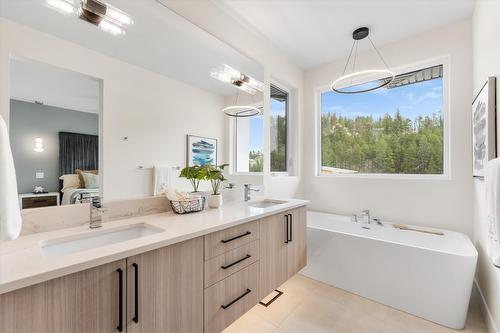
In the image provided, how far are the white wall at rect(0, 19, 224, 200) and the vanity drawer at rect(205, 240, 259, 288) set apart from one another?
0.69 m

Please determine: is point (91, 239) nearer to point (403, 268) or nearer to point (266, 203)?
point (266, 203)

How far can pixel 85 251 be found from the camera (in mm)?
845

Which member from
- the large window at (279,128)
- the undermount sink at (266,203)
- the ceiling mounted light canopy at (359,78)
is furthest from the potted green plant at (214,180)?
the ceiling mounted light canopy at (359,78)

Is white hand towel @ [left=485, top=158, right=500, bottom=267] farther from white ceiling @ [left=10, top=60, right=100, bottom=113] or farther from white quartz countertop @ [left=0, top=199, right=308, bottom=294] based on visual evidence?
white ceiling @ [left=10, top=60, right=100, bottom=113]

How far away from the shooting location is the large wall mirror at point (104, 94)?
1.03 meters

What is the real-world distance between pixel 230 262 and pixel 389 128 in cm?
263

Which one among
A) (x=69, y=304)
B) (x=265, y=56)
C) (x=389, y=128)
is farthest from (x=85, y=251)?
(x=389, y=128)

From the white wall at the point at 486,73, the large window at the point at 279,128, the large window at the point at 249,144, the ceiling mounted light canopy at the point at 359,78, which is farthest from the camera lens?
the large window at the point at 279,128

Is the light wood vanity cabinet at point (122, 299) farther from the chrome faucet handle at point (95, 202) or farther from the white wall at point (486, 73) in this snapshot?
the white wall at point (486, 73)

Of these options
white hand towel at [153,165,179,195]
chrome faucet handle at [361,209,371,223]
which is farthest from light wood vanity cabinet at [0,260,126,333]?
chrome faucet handle at [361,209,371,223]

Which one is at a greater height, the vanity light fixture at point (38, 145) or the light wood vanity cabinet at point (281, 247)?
the vanity light fixture at point (38, 145)

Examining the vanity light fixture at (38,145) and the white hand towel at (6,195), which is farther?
the vanity light fixture at (38,145)

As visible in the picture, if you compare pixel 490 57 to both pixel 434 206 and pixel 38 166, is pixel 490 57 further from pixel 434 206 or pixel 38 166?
pixel 38 166

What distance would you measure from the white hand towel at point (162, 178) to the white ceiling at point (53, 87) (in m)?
0.52
